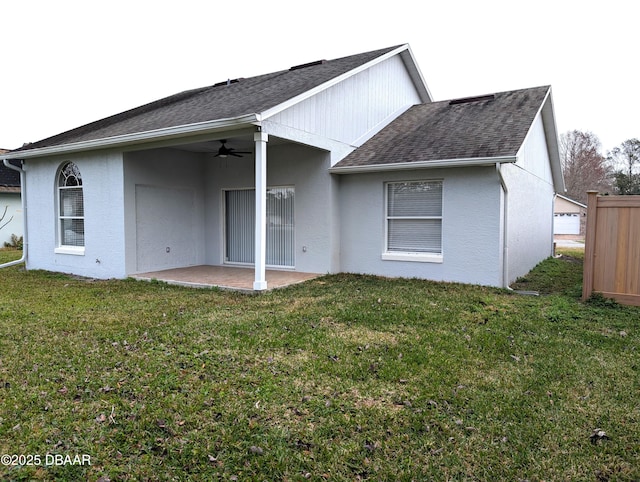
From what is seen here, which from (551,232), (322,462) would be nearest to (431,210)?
(322,462)

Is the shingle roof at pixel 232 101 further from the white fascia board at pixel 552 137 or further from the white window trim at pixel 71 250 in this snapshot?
the white fascia board at pixel 552 137

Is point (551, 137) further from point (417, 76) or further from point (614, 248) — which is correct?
point (614, 248)

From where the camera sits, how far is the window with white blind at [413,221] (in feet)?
30.8

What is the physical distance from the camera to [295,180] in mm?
10602

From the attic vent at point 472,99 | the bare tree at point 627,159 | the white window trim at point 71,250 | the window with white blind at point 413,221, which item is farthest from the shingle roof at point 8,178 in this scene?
the bare tree at point 627,159

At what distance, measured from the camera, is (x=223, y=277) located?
9.87 m

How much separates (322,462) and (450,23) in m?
16.3

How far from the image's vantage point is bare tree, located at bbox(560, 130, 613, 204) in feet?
139

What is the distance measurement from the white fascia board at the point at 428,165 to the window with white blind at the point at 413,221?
0.54 m

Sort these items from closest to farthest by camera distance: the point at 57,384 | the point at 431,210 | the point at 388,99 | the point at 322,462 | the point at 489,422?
1. the point at 322,462
2. the point at 489,422
3. the point at 57,384
4. the point at 431,210
5. the point at 388,99

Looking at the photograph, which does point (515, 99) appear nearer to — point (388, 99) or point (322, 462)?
point (388, 99)

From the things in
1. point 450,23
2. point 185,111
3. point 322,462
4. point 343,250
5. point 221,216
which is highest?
point 450,23

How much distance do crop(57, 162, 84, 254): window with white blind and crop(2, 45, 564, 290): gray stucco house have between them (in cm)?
4

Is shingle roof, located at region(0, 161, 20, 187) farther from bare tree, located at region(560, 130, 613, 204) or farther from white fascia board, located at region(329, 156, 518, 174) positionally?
bare tree, located at region(560, 130, 613, 204)
